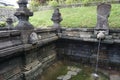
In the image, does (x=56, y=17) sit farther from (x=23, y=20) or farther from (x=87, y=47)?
(x=23, y=20)

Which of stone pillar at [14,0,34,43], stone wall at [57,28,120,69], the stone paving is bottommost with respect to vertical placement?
the stone paving

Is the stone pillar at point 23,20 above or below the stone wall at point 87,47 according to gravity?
above

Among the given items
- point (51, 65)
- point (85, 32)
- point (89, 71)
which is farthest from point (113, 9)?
point (51, 65)

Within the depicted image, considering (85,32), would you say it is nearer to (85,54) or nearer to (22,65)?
(85,54)

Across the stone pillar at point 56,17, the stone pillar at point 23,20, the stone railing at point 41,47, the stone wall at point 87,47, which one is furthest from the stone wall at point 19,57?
the stone wall at point 87,47

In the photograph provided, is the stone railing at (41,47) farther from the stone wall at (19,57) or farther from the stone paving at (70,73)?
the stone paving at (70,73)

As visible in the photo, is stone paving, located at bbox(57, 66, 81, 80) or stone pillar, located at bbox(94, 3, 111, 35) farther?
stone pillar, located at bbox(94, 3, 111, 35)

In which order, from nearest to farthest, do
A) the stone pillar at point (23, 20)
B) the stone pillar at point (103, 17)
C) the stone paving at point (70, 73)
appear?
the stone pillar at point (23, 20), the stone paving at point (70, 73), the stone pillar at point (103, 17)

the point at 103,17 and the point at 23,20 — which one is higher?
the point at 103,17

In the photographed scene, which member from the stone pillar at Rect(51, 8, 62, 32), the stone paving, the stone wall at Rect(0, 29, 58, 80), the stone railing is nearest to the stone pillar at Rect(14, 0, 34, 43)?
the stone railing

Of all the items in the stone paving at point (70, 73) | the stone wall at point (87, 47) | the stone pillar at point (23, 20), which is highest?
the stone pillar at point (23, 20)

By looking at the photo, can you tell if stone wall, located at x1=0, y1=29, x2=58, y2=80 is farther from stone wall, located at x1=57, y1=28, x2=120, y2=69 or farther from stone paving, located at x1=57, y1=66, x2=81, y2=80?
stone wall, located at x1=57, y1=28, x2=120, y2=69

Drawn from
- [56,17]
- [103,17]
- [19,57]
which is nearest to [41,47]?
[19,57]

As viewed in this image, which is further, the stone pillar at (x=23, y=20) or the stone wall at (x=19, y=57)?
the stone pillar at (x=23, y=20)
